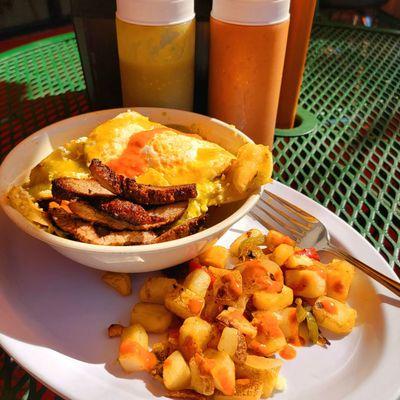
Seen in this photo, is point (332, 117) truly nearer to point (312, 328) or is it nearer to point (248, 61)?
point (248, 61)

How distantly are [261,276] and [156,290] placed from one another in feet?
0.75

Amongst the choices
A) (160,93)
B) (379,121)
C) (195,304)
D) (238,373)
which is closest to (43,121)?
(160,93)

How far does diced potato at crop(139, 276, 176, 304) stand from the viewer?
91 cm

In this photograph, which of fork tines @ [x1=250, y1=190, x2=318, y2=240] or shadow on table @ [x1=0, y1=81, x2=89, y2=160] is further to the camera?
shadow on table @ [x1=0, y1=81, x2=89, y2=160]

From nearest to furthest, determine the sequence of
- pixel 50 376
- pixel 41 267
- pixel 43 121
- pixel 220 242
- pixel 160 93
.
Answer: pixel 50 376, pixel 41 267, pixel 220 242, pixel 160 93, pixel 43 121

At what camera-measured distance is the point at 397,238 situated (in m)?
1.18

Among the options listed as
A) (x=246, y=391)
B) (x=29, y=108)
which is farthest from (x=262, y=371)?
(x=29, y=108)

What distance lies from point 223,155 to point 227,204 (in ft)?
0.41

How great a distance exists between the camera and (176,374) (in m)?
0.76

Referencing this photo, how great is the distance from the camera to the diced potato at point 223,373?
0.73 m

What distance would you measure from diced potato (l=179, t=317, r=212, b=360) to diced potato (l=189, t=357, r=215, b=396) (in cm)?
3

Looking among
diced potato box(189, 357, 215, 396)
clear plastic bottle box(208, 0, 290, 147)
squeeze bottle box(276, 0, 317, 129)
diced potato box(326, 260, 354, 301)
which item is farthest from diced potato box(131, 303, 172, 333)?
squeeze bottle box(276, 0, 317, 129)

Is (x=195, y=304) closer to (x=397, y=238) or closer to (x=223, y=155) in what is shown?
(x=223, y=155)

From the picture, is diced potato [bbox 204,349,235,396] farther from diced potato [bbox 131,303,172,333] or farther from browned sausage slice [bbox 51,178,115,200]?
browned sausage slice [bbox 51,178,115,200]
